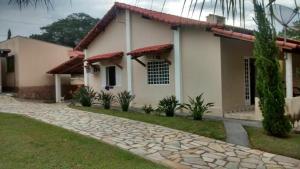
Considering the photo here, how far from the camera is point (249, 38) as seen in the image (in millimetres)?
15281

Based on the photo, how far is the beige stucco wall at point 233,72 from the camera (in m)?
17.2

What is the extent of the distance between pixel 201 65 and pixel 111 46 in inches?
291

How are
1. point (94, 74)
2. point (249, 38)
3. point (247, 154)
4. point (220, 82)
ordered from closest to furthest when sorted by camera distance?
point (247, 154) → point (249, 38) → point (220, 82) → point (94, 74)

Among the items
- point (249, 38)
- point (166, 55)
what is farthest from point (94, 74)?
point (249, 38)

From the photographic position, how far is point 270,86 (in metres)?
12.0

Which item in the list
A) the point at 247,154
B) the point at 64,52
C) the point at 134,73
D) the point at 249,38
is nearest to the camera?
the point at 247,154

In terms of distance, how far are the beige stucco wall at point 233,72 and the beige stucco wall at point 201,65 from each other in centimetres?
31

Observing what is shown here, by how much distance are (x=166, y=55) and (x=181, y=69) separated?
120 cm

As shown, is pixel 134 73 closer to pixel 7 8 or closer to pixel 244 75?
pixel 244 75

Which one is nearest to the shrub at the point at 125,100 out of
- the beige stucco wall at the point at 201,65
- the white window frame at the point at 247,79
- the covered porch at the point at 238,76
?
the beige stucco wall at the point at 201,65

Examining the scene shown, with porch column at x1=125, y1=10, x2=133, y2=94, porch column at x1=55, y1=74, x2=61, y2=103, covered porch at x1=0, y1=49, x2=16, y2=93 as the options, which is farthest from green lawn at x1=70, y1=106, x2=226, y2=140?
covered porch at x1=0, y1=49, x2=16, y2=93

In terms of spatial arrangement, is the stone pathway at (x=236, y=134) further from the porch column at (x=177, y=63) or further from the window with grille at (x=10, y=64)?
the window with grille at (x=10, y=64)

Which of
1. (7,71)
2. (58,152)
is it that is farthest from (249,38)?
(7,71)

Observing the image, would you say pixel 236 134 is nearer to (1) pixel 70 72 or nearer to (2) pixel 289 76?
(2) pixel 289 76
